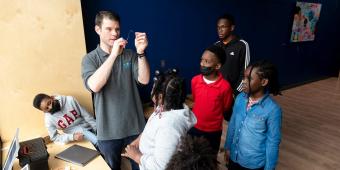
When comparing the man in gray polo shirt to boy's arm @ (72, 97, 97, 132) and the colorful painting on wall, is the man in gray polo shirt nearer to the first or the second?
boy's arm @ (72, 97, 97, 132)

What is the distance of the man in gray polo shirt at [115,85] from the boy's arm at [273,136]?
2.62 ft

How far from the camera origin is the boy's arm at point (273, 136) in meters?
1.49

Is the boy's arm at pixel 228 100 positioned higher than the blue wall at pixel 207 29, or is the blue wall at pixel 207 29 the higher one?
the blue wall at pixel 207 29

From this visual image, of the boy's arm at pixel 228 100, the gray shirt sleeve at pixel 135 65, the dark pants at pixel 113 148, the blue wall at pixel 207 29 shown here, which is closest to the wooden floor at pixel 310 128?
the blue wall at pixel 207 29

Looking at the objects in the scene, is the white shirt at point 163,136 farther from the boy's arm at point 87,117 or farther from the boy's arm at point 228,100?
the boy's arm at point 87,117

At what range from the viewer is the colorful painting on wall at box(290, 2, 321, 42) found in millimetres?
4914

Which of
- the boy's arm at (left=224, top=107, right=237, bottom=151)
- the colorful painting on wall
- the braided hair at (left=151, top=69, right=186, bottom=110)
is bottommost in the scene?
the boy's arm at (left=224, top=107, right=237, bottom=151)

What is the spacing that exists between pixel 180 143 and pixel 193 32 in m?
2.54

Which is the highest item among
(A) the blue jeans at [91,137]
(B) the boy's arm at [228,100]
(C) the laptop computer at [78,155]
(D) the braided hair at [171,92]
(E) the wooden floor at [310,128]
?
(D) the braided hair at [171,92]

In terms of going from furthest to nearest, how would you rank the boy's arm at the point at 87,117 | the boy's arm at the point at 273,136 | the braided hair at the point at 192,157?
the boy's arm at the point at 87,117
the boy's arm at the point at 273,136
the braided hair at the point at 192,157

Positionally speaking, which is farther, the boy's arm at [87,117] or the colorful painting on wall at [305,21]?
the colorful painting on wall at [305,21]

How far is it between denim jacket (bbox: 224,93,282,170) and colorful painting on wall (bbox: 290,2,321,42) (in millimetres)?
3998

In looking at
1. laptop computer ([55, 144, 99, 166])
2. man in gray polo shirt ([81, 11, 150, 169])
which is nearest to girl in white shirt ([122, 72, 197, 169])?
man in gray polo shirt ([81, 11, 150, 169])

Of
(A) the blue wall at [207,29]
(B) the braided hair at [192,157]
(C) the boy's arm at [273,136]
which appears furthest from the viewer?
(A) the blue wall at [207,29]
